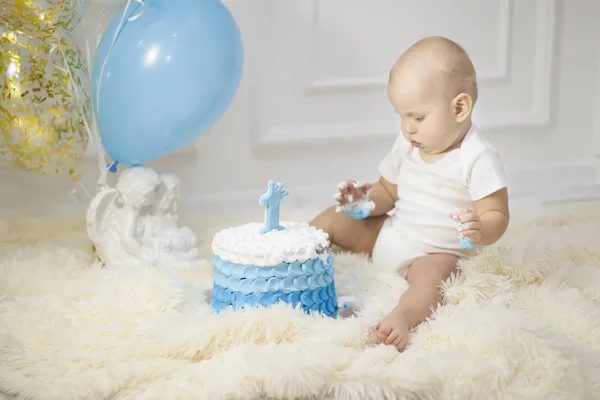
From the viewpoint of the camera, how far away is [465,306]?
1390mm

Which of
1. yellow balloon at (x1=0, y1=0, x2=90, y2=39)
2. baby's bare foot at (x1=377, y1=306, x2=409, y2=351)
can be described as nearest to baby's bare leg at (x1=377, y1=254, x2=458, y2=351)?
baby's bare foot at (x1=377, y1=306, x2=409, y2=351)

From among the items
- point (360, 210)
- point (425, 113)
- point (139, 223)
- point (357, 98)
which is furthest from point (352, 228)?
point (357, 98)

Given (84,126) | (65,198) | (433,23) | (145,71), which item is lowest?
(65,198)

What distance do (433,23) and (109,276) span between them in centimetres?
128

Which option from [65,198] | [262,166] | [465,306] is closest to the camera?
[465,306]

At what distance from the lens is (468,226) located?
1342mm

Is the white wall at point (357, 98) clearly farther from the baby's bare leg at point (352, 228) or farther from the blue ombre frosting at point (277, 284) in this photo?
the blue ombre frosting at point (277, 284)

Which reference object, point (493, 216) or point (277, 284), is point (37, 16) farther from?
point (493, 216)

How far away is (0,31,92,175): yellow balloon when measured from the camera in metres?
1.57

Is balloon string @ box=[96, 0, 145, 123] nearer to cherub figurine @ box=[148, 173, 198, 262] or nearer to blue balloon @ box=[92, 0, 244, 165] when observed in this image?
blue balloon @ box=[92, 0, 244, 165]

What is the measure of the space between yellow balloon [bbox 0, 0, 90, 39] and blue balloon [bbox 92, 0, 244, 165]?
123 millimetres

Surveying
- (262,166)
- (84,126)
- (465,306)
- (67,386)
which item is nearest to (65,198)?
(84,126)

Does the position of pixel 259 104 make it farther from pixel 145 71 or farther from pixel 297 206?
pixel 145 71

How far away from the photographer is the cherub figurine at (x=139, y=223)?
1674mm
